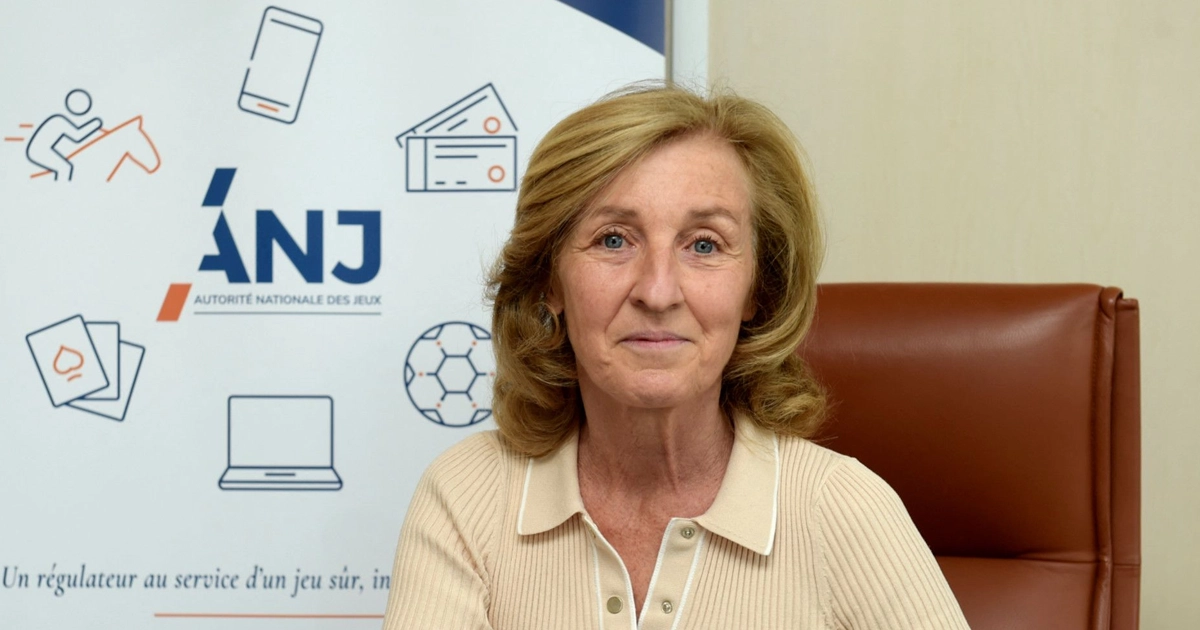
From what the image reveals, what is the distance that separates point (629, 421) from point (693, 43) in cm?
104

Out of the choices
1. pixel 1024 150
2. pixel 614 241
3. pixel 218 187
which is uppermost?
pixel 1024 150

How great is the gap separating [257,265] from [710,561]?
1.16 m

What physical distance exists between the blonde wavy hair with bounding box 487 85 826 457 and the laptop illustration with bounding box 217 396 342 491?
712mm

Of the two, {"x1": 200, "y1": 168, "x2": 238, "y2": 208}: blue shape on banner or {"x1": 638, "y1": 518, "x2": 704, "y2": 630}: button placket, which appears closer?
{"x1": 638, "y1": 518, "x2": 704, "y2": 630}: button placket

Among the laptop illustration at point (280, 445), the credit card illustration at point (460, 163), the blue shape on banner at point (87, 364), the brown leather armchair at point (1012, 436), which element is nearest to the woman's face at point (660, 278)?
the brown leather armchair at point (1012, 436)

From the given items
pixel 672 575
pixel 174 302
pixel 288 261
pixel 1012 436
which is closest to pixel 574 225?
pixel 672 575

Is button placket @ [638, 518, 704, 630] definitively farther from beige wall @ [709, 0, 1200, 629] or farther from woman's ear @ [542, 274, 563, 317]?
beige wall @ [709, 0, 1200, 629]

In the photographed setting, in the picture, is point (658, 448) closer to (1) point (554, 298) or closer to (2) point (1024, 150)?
(1) point (554, 298)

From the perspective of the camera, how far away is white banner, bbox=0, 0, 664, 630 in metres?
2.04

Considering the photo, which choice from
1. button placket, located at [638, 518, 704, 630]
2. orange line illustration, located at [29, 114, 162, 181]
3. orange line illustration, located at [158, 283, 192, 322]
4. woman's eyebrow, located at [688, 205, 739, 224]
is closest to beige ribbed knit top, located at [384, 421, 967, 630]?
button placket, located at [638, 518, 704, 630]

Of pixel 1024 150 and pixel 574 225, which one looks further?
pixel 1024 150

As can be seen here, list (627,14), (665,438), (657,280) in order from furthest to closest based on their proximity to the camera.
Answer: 1. (627,14)
2. (665,438)
3. (657,280)

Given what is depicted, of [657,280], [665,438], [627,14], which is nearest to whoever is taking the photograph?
[657,280]

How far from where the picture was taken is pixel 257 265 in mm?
2059
